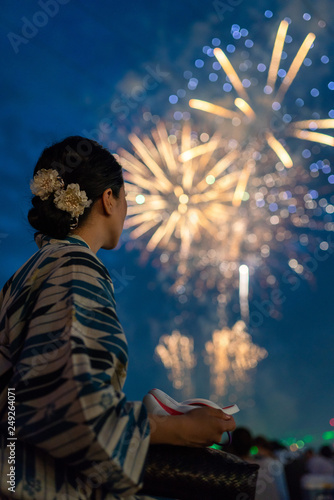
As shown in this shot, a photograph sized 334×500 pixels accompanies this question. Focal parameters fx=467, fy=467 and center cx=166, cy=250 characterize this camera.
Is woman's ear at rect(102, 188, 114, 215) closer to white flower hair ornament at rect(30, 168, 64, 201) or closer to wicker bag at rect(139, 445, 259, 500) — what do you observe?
white flower hair ornament at rect(30, 168, 64, 201)

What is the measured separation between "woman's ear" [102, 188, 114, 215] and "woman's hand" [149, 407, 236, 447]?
98 cm

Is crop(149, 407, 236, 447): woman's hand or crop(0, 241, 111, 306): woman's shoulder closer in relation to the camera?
crop(149, 407, 236, 447): woman's hand

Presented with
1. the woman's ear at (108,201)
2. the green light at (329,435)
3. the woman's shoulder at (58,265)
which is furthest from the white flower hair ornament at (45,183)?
the green light at (329,435)

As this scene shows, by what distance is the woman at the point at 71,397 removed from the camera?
4.37 ft

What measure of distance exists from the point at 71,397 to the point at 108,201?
3.45ft

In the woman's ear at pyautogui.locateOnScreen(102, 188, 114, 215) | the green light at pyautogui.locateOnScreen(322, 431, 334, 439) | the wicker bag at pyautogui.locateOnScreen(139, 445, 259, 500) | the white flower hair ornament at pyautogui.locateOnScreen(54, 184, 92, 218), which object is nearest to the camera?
the wicker bag at pyautogui.locateOnScreen(139, 445, 259, 500)

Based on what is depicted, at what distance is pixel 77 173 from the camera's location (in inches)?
83.6

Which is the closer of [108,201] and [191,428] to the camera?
[191,428]

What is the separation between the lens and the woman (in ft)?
4.37

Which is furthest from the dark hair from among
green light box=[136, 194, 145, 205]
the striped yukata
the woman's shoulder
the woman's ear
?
green light box=[136, 194, 145, 205]

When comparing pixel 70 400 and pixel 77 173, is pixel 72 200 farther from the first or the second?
pixel 70 400

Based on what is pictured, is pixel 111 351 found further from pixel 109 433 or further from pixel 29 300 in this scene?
pixel 29 300

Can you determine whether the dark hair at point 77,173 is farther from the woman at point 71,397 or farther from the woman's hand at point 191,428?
the woman's hand at point 191,428

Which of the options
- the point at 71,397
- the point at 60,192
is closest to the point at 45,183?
the point at 60,192
